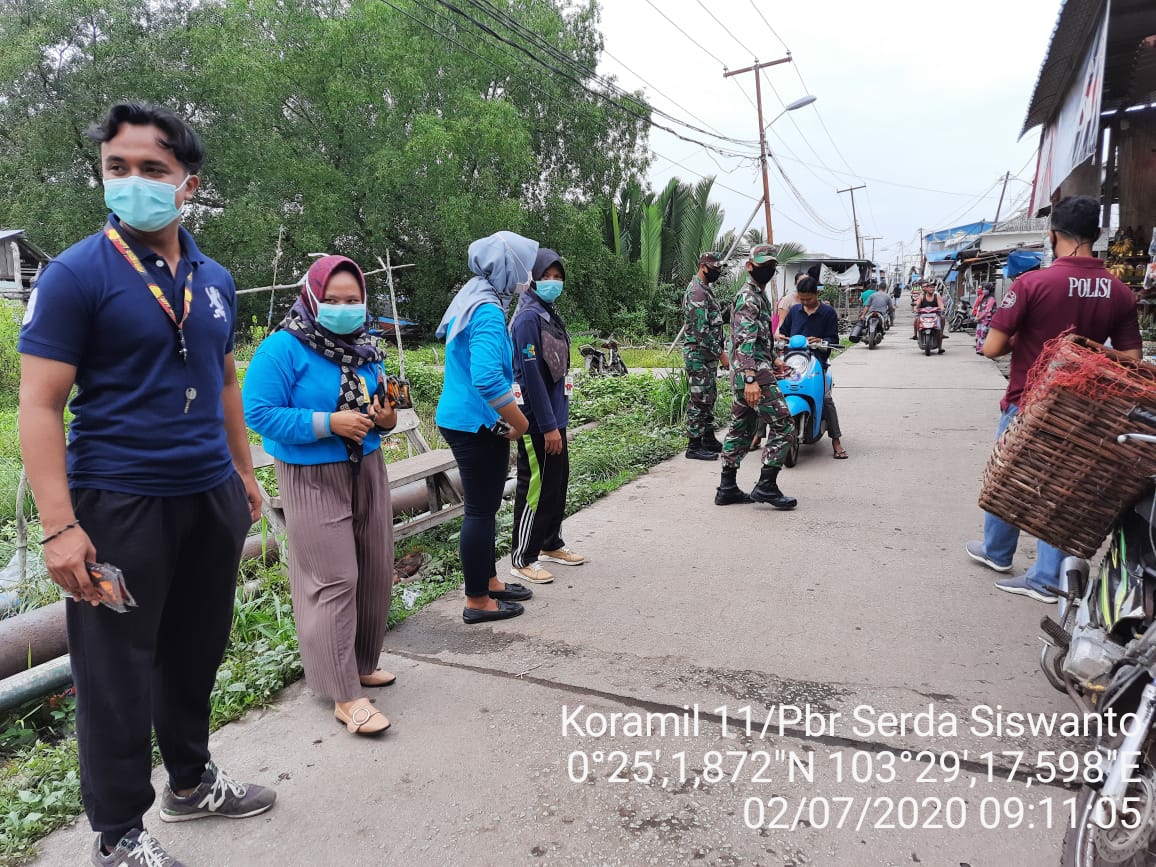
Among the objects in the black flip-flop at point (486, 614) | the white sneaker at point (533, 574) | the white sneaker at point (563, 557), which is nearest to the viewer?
the black flip-flop at point (486, 614)

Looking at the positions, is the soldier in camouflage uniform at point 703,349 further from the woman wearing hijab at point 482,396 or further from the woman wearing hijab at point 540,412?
the woman wearing hijab at point 482,396

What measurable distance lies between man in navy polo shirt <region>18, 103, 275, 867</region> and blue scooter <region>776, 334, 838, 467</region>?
17.3 feet

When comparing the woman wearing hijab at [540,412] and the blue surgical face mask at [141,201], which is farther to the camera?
the woman wearing hijab at [540,412]

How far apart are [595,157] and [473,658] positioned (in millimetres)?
23374

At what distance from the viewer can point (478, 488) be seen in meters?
3.42

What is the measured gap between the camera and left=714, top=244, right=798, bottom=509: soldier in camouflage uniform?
16.7ft

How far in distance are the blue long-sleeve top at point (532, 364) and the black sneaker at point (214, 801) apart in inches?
75.7

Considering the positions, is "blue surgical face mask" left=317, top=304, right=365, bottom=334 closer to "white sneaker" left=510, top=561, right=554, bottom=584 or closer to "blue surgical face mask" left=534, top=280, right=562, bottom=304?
"blue surgical face mask" left=534, top=280, right=562, bottom=304

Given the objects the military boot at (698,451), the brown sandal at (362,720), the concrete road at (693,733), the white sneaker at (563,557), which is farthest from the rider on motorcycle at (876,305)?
the brown sandal at (362,720)

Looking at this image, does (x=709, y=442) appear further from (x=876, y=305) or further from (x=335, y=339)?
(x=876, y=305)

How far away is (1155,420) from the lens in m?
2.12

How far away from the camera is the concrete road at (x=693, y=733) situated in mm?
2117

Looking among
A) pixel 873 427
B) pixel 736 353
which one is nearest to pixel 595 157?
pixel 873 427

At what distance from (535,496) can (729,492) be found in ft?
6.50
